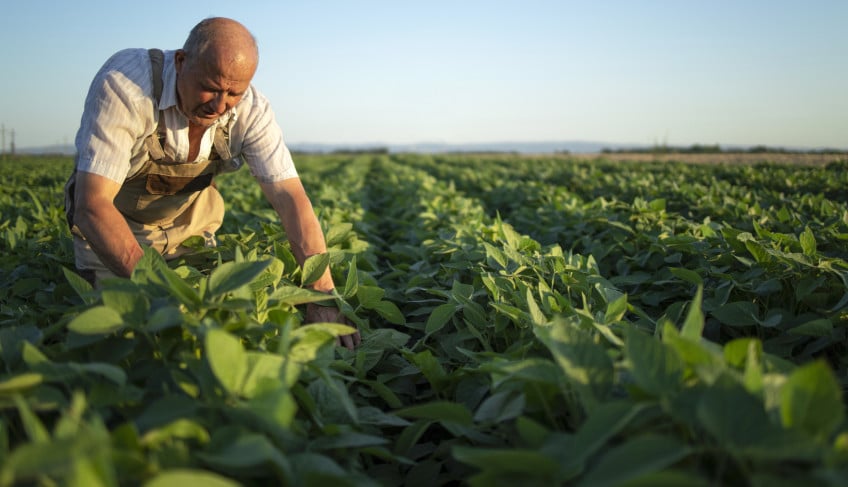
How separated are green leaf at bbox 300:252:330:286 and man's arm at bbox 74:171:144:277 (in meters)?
0.62

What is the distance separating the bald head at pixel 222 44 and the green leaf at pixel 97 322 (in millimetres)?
1163

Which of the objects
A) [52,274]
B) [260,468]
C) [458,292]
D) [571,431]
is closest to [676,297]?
[458,292]

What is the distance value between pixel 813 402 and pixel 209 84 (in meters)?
2.07

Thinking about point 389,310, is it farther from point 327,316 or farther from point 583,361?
point 583,361

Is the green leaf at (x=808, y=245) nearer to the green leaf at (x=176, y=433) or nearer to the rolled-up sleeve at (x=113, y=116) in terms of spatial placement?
the green leaf at (x=176, y=433)

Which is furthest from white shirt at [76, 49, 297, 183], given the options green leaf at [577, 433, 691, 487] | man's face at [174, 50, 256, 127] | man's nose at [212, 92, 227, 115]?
green leaf at [577, 433, 691, 487]

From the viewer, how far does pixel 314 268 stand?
205 centimetres

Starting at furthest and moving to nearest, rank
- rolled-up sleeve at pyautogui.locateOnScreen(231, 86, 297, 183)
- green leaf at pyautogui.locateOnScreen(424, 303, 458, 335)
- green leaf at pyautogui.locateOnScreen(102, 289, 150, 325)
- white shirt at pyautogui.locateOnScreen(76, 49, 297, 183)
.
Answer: rolled-up sleeve at pyautogui.locateOnScreen(231, 86, 297, 183), white shirt at pyautogui.locateOnScreen(76, 49, 297, 183), green leaf at pyautogui.locateOnScreen(424, 303, 458, 335), green leaf at pyautogui.locateOnScreen(102, 289, 150, 325)

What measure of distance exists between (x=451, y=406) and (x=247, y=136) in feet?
6.05

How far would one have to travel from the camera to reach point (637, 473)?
0.81 metres

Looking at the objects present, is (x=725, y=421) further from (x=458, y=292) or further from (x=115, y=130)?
(x=115, y=130)

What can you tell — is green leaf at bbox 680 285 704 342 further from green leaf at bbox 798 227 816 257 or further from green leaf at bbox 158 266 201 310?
green leaf at bbox 798 227 816 257

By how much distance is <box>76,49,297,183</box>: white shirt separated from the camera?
2.18 metres

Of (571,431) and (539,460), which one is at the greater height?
(539,460)
